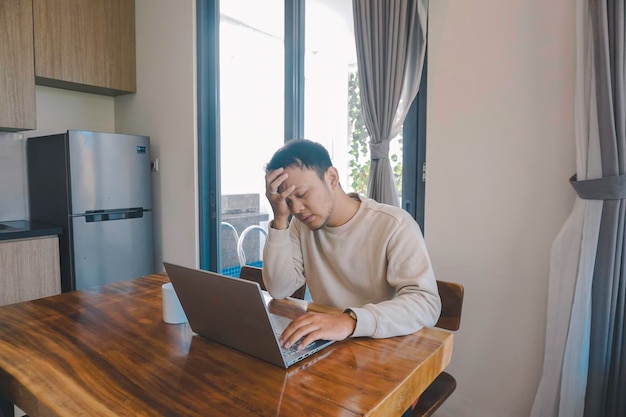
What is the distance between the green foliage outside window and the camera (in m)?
2.24

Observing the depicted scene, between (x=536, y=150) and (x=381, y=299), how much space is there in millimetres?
849

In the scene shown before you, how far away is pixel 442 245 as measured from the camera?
1842mm

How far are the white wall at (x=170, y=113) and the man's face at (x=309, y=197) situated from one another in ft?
5.81

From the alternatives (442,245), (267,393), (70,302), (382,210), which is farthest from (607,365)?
(70,302)

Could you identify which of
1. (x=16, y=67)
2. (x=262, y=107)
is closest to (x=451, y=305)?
(x=262, y=107)

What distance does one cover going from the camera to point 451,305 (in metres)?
1.35

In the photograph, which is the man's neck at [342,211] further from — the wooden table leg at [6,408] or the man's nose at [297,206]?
the wooden table leg at [6,408]

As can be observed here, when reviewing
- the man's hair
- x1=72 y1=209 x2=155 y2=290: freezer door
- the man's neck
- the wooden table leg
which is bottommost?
the wooden table leg

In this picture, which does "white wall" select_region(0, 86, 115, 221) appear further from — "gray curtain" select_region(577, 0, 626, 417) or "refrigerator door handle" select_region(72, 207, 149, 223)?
"gray curtain" select_region(577, 0, 626, 417)

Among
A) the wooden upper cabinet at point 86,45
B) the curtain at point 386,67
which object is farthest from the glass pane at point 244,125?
the curtain at point 386,67

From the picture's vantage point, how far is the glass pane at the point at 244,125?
2914 mm

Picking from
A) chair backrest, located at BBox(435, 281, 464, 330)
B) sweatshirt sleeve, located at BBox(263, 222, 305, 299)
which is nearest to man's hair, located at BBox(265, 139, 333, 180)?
sweatshirt sleeve, located at BBox(263, 222, 305, 299)

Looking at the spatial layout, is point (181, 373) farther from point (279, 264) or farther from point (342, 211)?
point (342, 211)

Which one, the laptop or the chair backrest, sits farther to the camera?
the chair backrest
